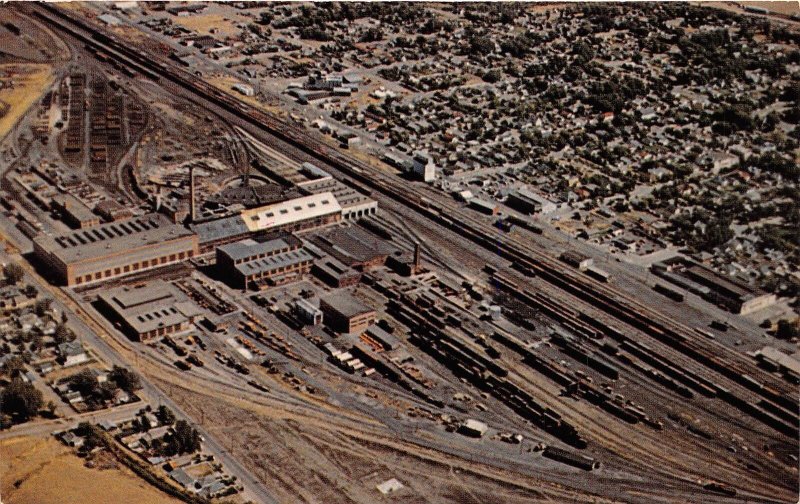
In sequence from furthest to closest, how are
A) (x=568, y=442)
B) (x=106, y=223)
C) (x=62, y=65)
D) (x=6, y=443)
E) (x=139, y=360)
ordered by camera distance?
(x=62, y=65) < (x=106, y=223) < (x=139, y=360) < (x=568, y=442) < (x=6, y=443)

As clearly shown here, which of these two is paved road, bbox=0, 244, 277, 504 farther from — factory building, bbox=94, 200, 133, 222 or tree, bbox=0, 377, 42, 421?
factory building, bbox=94, 200, 133, 222

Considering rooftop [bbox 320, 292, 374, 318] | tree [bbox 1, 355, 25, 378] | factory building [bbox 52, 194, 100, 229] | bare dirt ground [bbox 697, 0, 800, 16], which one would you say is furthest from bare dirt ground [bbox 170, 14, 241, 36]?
tree [bbox 1, 355, 25, 378]

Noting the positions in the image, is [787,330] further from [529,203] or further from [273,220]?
[273,220]

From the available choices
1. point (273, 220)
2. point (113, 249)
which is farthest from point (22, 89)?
point (273, 220)

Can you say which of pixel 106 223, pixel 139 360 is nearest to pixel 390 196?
pixel 106 223

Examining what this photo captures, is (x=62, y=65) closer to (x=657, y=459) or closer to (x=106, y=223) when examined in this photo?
(x=106, y=223)

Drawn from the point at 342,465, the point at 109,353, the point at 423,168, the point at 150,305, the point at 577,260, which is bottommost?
the point at 109,353
